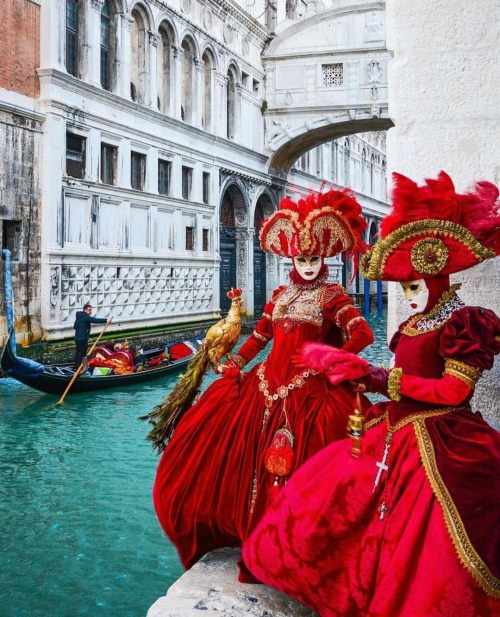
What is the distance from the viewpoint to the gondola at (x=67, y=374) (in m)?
7.93

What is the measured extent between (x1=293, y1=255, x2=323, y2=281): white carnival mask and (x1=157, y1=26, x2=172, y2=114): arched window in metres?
11.3

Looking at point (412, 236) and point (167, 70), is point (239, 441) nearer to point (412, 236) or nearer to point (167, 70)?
point (412, 236)

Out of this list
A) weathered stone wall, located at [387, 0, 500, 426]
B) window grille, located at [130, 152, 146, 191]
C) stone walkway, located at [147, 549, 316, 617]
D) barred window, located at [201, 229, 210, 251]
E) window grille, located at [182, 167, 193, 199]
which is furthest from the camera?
barred window, located at [201, 229, 210, 251]

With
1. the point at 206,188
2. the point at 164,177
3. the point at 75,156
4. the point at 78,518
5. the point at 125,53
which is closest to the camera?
the point at 78,518

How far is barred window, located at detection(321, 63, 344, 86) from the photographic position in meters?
16.4

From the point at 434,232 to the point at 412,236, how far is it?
0.21ft

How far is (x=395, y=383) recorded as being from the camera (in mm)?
1996

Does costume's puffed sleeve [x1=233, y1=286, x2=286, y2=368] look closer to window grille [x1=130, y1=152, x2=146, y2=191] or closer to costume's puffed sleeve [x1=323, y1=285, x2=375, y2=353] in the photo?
costume's puffed sleeve [x1=323, y1=285, x2=375, y2=353]

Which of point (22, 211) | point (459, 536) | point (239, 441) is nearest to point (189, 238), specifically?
point (22, 211)

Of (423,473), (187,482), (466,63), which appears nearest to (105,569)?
(187,482)

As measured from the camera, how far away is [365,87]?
1620cm

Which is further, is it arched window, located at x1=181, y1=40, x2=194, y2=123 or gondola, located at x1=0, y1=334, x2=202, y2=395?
arched window, located at x1=181, y1=40, x2=194, y2=123

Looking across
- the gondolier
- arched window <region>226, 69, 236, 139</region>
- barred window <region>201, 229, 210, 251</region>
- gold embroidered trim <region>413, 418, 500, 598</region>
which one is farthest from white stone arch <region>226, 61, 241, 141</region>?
gold embroidered trim <region>413, 418, 500, 598</region>

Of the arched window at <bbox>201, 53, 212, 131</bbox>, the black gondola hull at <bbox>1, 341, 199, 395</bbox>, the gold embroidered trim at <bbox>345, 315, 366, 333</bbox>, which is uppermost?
the arched window at <bbox>201, 53, 212, 131</bbox>
